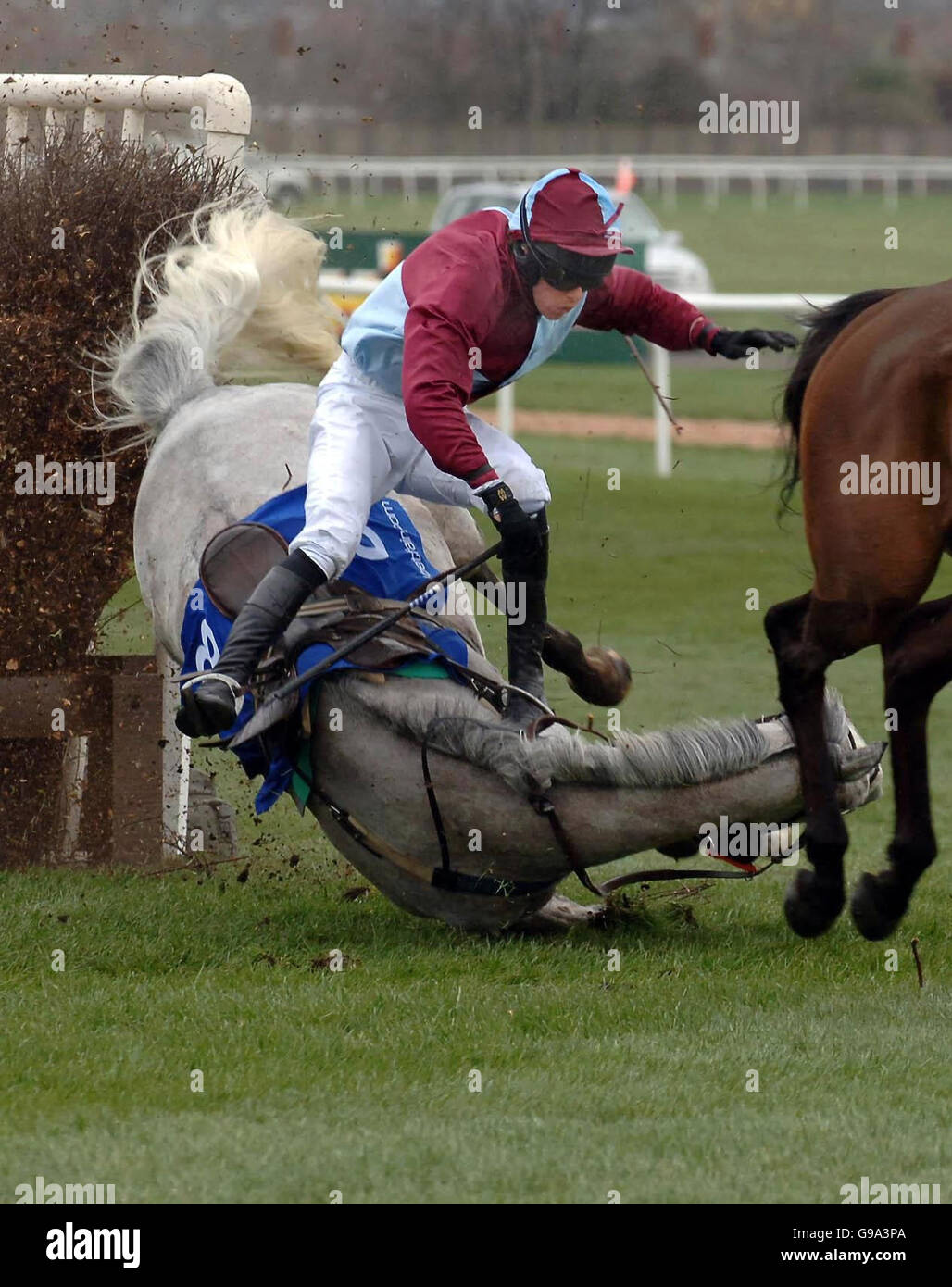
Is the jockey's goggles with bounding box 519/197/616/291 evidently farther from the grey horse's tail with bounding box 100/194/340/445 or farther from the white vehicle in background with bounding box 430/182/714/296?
the white vehicle in background with bounding box 430/182/714/296

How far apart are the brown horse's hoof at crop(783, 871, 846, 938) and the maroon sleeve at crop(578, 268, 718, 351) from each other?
1579 mm

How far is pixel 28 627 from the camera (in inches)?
246

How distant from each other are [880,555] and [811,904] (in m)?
0.95

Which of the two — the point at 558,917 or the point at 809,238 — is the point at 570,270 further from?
the point at 809,238

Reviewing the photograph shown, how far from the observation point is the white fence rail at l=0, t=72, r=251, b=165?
6391mm

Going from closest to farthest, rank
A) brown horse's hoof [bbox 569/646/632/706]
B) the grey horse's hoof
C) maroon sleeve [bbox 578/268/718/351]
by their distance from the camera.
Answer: the grey horse's hoof, maroon sleeve [bbox 578/268/718/351], brown horse's hoof [bbox 569/646/632/706]

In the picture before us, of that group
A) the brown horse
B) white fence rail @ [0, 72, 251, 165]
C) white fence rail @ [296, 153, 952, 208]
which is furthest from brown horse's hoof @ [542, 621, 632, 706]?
white fence rail @ [296, 153, 952, 208]

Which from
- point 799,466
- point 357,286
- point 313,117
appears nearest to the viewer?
point 799,466

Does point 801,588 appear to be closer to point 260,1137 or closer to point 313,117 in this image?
point 260,1137

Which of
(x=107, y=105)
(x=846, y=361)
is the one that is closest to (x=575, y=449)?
(x=107, y=105)

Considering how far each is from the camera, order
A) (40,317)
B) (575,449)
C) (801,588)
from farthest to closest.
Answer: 1. (575,449)
2. (801,588)
3. (40,317)

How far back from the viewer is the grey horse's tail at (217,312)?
19.9ft

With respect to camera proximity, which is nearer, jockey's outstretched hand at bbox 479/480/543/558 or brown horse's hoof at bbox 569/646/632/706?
jockey's outstretched hand at bbox 479/480/543/558

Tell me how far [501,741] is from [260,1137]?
1.57 metres
